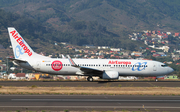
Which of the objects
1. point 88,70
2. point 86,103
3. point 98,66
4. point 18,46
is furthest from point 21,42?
point 86,103

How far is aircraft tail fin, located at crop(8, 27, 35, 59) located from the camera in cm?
4000

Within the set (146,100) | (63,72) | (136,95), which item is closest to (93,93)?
(136,95)

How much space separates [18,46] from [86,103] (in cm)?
2195

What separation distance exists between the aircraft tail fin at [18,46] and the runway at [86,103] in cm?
1695

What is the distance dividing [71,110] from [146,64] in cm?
2410

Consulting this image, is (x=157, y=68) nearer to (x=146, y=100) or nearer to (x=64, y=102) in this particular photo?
(x=146, y=100)

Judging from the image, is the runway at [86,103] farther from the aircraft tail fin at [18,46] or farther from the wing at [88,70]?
the aircraft tail fin at [18,46]

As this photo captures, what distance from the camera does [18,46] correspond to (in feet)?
132

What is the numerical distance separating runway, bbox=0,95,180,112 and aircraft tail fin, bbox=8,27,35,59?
1695 centimetres

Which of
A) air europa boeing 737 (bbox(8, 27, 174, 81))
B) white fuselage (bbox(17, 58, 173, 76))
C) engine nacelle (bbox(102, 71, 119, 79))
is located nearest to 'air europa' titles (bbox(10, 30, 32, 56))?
air europa boeing 737 (bbox(8, 27, 174, 81))

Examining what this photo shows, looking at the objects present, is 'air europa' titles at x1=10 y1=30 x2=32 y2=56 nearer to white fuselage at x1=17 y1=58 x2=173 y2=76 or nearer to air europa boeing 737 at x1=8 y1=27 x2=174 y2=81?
air europa boeing 737 at x1=8 y1=27 x2=174 y2=81

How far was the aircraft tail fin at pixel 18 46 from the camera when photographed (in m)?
40.0

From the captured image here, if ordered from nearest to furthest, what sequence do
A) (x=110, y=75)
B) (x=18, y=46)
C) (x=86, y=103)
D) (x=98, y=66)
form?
(x=86, y=103), (x=110, y=75), (x=98, y=66), (x=18, y=46)

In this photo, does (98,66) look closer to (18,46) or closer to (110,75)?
(110,75)
